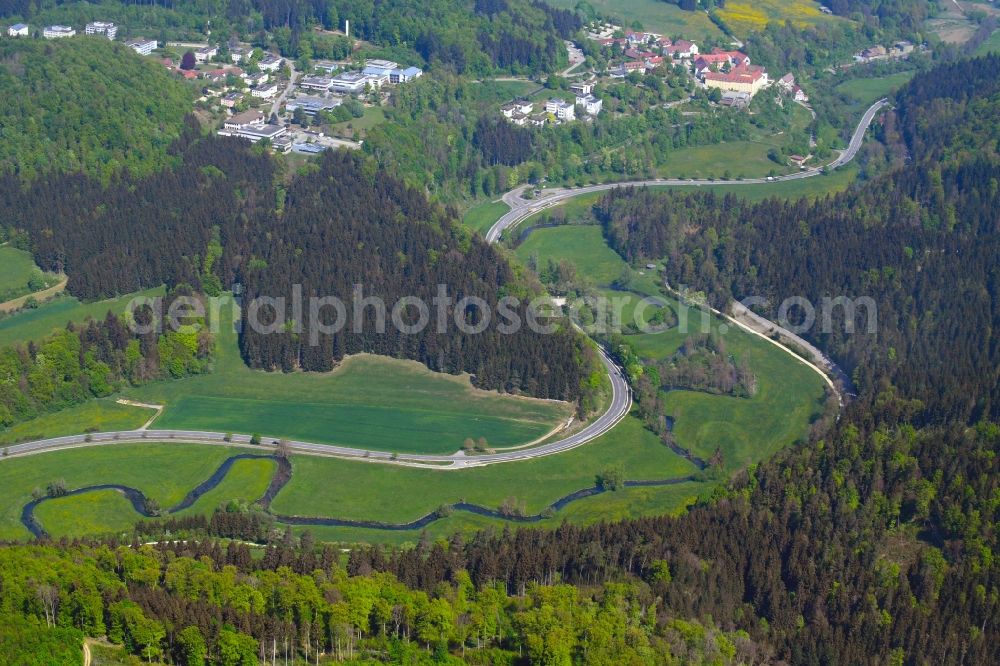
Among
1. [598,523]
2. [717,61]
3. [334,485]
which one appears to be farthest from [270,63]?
[598,523]

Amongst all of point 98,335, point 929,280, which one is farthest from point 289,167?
point 929,280

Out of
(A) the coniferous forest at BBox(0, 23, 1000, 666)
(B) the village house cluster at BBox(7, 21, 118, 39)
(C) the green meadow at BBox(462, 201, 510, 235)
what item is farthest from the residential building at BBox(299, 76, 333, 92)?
(B) the village house cluster at BBox(7, 21, 118, 39)

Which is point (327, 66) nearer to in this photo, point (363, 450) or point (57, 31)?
point (57, 31)

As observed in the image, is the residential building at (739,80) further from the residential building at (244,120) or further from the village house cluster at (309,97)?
the residential building at (244,120)

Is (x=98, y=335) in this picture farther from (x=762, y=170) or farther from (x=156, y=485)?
(x=762, y=170)

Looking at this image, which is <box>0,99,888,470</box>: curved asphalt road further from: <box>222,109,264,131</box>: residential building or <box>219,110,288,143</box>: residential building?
<box>222,109,264,131</box>: residential building

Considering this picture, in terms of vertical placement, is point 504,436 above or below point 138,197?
below
